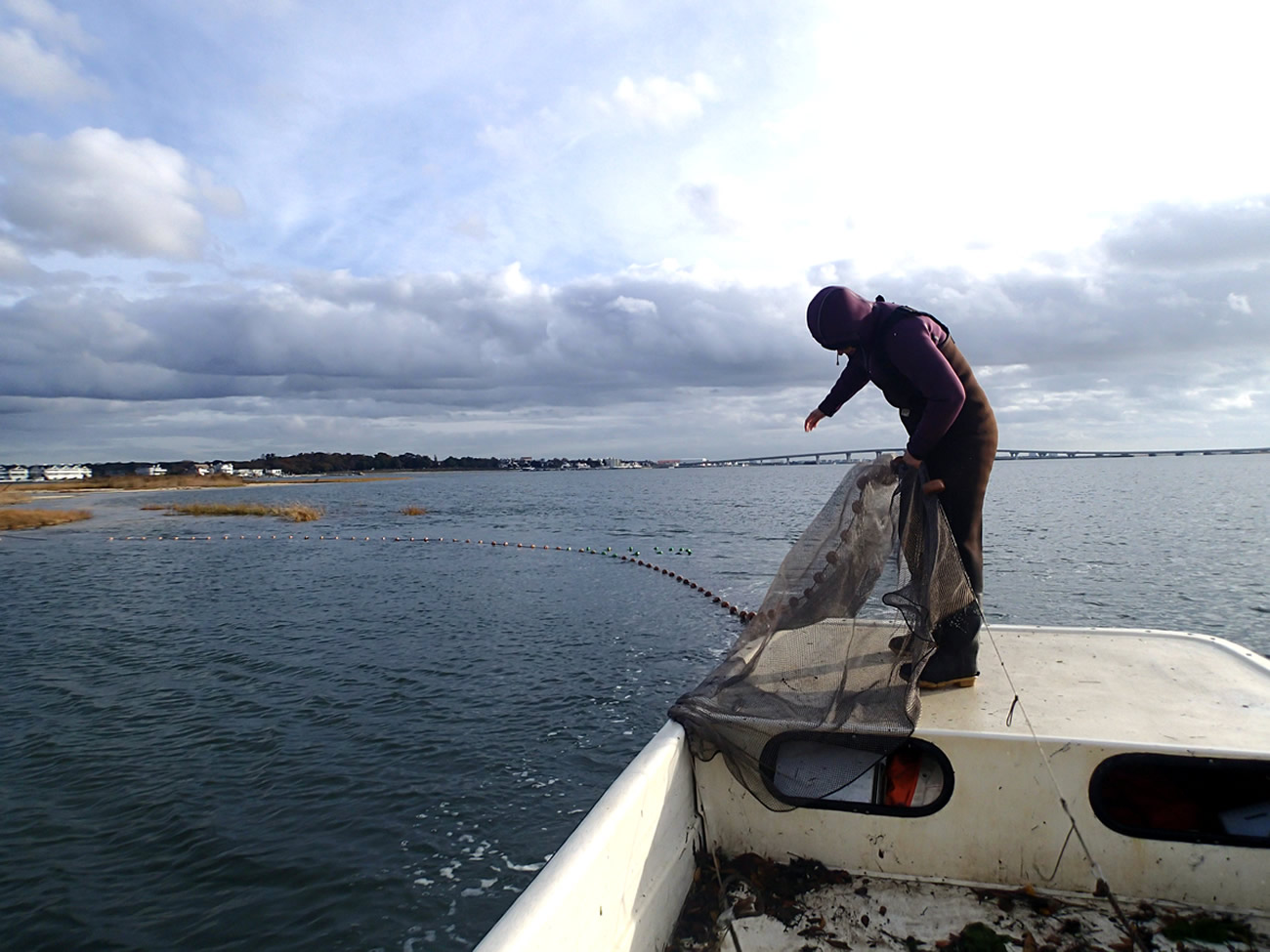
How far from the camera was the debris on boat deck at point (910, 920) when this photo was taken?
304cm

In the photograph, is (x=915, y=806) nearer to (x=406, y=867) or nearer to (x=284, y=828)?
(x=406, y=867)

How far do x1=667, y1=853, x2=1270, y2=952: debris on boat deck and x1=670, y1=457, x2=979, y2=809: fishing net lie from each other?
1.36ft

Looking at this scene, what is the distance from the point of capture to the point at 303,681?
11766 mm

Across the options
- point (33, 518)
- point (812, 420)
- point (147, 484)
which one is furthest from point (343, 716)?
point (147, 484)

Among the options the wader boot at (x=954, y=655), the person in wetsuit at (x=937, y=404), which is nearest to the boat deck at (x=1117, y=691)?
the wader boot at (x=954, y=655)

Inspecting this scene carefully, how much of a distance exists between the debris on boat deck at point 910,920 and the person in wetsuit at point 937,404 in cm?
119

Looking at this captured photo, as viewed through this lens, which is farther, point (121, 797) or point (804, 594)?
point (121, 797)

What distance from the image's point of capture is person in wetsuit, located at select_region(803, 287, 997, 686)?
4.05 meters

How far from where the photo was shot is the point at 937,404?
13.2 feet

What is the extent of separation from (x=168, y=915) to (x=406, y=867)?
1.80 meters

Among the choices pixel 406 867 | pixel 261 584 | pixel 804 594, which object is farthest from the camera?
pixel 261 584

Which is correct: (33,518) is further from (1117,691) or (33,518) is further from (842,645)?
(1117,691)

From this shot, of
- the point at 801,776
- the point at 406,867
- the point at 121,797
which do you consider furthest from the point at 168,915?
the point at 801,776

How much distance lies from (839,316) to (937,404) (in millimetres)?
779
